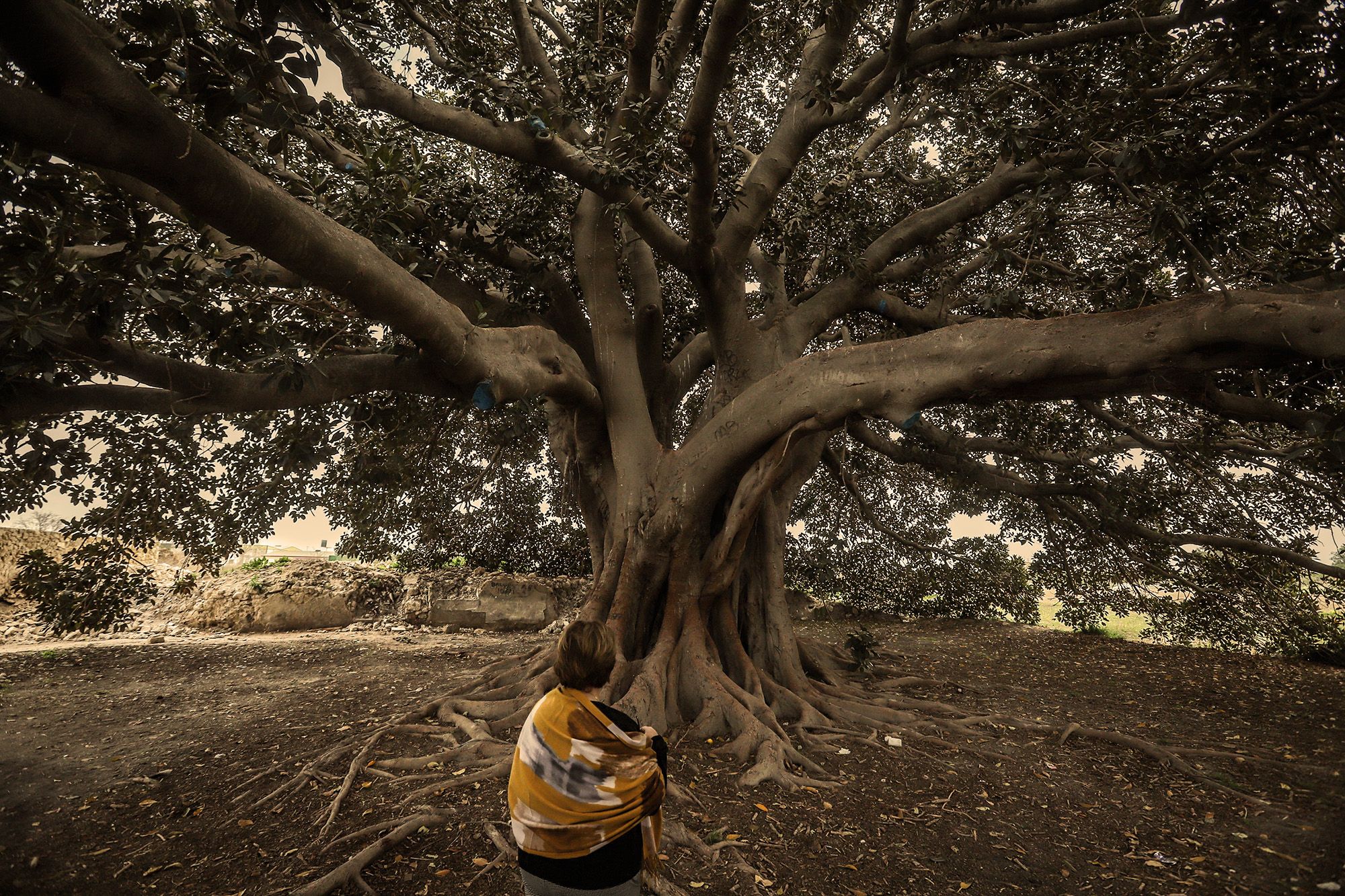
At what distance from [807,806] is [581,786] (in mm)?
2349

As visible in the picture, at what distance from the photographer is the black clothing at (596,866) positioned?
2010mm

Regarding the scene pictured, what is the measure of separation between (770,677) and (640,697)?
1619 mm

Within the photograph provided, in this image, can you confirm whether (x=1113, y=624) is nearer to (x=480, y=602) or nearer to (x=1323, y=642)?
(x=1323, y=642)

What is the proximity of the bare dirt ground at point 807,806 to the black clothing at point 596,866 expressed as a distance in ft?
3.81

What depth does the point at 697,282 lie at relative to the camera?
5.96 meters

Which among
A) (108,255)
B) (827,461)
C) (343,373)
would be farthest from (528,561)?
(108,255)

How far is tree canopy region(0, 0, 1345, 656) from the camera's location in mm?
3084

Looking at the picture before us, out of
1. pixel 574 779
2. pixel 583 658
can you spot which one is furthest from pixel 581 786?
pixel 583 658

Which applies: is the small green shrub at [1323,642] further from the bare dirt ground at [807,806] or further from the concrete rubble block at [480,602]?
the concrete rubble block at [480,602]

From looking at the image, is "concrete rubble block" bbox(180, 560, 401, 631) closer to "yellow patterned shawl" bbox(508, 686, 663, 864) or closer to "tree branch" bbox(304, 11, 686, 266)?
"tree branch" bbox(304, 11, 686, 266)

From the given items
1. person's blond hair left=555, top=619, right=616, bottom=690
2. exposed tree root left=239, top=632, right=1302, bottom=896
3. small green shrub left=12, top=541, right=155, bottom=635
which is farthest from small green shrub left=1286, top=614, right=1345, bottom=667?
small green shrub left=12, top=541, right=155, bottom=635

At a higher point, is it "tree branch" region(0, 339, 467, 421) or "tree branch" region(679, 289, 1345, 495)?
"tree branch" region(679, 289, 1345, 495)

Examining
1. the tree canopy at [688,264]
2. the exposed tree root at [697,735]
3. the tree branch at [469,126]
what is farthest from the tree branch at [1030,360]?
the tree branch at [469,126]

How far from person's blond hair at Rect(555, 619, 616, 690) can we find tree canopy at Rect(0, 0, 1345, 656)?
7.21 ft
